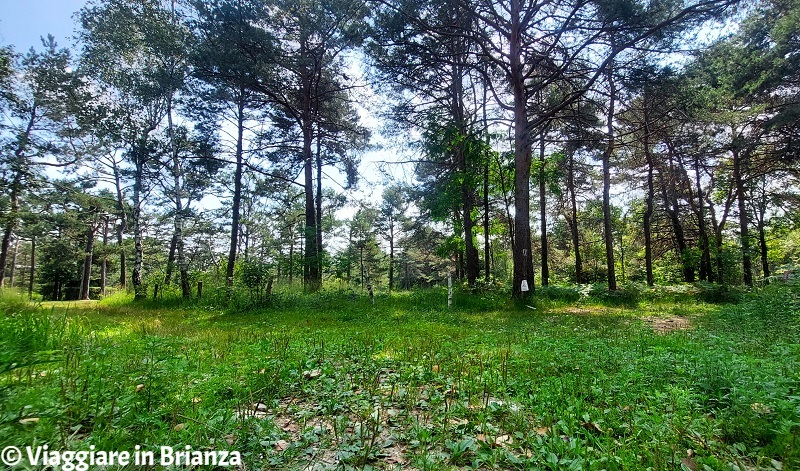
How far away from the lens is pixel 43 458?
140cm

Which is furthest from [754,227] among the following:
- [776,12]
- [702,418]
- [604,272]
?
[702,418]

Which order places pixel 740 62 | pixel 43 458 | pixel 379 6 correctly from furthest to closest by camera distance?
1. pixel 740 62
2. pixel 379 6
3. pixel 43 458

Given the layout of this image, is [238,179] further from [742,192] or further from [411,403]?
[742,192]

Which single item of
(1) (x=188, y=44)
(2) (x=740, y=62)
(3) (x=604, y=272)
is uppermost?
(1) (x=188, y=44)

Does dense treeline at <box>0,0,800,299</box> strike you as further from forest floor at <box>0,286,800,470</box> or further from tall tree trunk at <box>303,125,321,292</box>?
forest floor at <box>0,286,800,470</box>

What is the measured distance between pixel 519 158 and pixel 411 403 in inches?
383

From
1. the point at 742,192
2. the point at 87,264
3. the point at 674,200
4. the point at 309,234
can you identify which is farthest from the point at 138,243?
the point at 742,192

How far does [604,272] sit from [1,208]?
36342 millimetres

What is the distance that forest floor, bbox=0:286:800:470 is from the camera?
5.41ft

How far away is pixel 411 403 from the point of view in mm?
2340

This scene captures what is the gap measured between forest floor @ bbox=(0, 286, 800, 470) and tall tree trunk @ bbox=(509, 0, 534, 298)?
642cm

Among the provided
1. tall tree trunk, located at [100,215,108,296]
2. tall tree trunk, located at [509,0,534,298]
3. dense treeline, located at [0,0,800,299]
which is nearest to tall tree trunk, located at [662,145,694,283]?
dense treeline, located at [0,0,800,299]

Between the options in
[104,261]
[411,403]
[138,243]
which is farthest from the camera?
[104,261]

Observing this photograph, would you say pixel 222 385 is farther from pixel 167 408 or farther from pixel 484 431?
pixel 484 431
